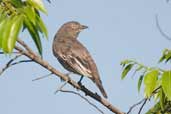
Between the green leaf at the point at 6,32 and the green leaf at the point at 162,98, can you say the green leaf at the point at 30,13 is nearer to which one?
the green leaf at the point at 6,32

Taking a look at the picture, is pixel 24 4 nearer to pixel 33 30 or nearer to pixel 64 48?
pixel 33 30

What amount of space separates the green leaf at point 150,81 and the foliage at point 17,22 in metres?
0.95

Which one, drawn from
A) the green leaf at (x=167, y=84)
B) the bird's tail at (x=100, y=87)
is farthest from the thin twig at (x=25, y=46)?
the bird's tail at (x=100, y=87)

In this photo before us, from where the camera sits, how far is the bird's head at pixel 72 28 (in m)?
10.0

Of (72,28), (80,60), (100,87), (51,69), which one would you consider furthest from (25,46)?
(72,28)

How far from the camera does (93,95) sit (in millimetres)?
5000

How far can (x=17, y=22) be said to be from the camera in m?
3.60

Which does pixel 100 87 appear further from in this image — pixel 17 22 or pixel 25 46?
pixel 17 22

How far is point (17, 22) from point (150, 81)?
1218mm

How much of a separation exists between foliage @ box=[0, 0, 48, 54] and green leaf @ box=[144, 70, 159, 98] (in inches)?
37.3

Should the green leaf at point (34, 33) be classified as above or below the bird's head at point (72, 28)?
above

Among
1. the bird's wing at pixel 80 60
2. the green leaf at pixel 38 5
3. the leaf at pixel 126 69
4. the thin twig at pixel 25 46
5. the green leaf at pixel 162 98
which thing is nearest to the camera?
the green leaf at pixel 38 5

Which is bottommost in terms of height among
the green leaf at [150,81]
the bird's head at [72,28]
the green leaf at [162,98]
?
the bird's head at [72,28]

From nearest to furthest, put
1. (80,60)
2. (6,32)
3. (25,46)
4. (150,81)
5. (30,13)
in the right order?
(6,32)
(30,13)
(25,46)
(150,81)
(80,60)
